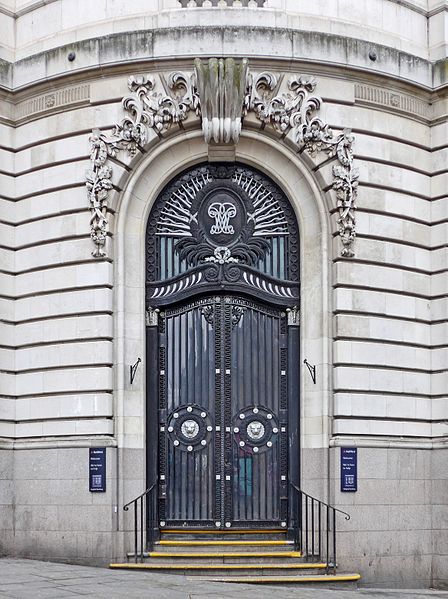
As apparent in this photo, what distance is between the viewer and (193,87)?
20.4 meters

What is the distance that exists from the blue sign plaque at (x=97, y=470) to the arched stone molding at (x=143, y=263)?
363 mm

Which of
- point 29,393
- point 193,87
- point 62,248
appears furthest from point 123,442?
point 193,87

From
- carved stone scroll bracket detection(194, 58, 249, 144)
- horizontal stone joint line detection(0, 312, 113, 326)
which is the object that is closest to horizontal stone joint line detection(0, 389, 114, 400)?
horizontal stone joint line detection(0, 312, 113, 326)

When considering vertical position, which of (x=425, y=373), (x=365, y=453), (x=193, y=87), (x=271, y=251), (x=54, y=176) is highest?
(x=193, y=87)

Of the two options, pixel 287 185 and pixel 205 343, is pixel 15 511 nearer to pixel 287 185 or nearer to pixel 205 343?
pixel 205 343

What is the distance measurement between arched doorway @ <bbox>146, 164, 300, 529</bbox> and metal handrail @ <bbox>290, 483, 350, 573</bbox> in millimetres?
424

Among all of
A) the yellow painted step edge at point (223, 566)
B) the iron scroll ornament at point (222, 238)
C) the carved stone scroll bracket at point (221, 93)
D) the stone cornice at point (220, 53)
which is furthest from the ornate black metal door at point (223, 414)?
the stone cornice at point (220, 53)

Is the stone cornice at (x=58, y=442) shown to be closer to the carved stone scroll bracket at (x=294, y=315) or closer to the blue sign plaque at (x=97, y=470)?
the blue sign plaque at (x=97, y=470)

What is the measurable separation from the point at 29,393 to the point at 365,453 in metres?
6.03

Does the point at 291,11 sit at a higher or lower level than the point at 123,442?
higher

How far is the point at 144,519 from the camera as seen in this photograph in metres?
20.0

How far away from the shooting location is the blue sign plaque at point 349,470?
65.1ft

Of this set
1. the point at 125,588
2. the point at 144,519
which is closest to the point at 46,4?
the point at 144,519

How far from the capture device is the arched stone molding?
20.1 metres
